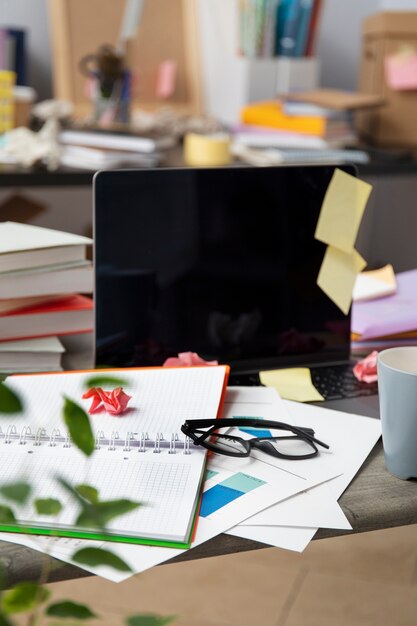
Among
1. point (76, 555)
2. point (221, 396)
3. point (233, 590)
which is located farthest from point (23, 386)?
point (233, 590)

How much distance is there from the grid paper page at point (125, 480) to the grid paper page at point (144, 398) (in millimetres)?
38

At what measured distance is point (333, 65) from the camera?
3236 mm

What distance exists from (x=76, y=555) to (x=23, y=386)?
0.51 m

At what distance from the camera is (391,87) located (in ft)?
8.18

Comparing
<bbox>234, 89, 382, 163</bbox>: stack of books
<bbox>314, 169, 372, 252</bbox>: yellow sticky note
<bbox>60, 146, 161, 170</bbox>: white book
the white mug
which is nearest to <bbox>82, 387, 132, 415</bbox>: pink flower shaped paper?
the white mug

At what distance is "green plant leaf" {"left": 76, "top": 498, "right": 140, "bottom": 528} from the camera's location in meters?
0.33

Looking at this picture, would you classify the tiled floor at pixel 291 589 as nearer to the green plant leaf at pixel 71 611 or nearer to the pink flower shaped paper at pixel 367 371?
the pink flower shaped paper at pixel 367 371

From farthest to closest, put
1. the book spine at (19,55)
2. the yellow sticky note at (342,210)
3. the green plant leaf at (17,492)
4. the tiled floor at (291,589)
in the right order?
the book spine at (19,55)
the tiled floor at (291,589)
the yellow sticky note at (342,210)
the green plant leaf at (17,492)

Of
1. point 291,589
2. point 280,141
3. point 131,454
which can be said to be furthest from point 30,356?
point 280,141

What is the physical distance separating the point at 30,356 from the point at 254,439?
0.33 m

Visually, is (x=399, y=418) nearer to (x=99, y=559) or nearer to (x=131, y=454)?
(x=131, y=454)

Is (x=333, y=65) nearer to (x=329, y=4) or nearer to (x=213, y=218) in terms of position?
(x=329, y=4)

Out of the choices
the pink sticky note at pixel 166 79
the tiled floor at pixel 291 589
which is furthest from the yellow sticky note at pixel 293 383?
the pink sticky note at pixel 166 79

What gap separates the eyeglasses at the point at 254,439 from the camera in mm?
715
